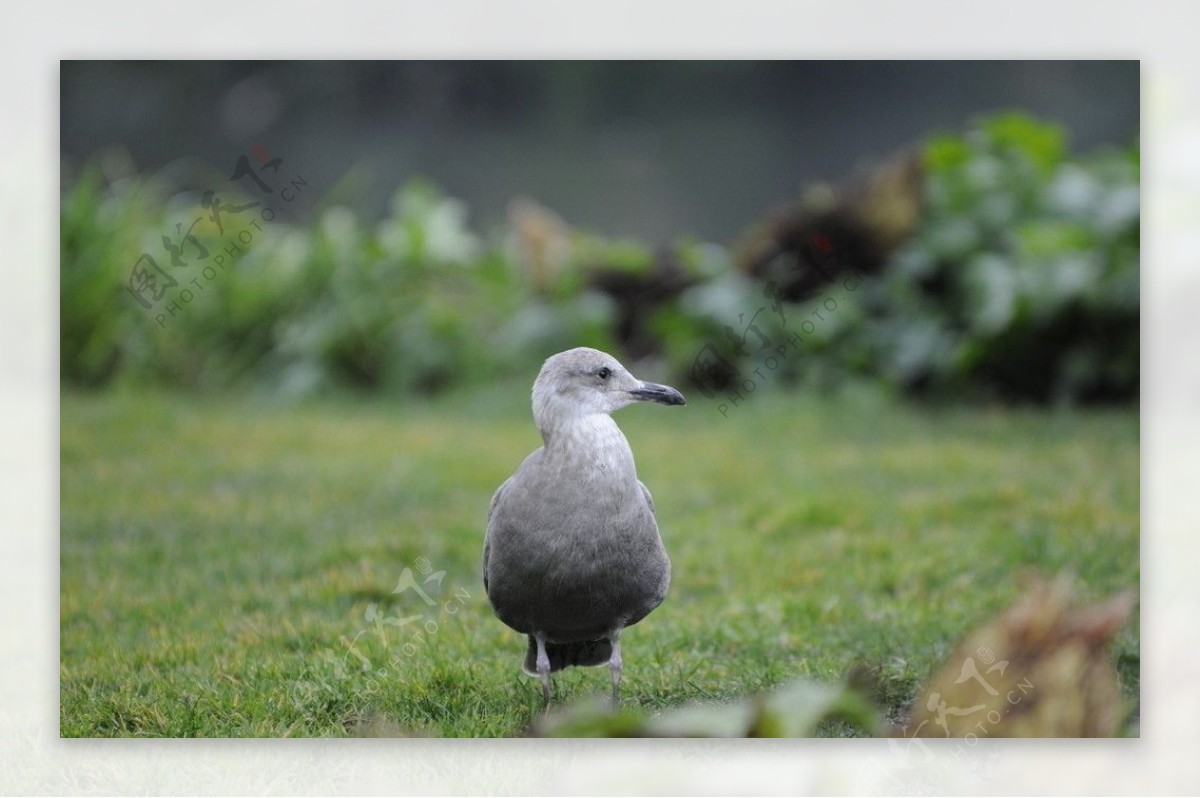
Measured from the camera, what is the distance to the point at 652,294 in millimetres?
7297

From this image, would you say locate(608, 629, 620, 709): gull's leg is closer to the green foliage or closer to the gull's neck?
the gull's neck

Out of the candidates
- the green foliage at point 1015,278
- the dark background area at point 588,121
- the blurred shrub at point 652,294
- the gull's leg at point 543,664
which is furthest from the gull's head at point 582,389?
the green foliage at point 1015,278

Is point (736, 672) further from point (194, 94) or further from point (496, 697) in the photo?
point (194, 94)

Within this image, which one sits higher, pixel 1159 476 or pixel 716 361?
pixel 716 361

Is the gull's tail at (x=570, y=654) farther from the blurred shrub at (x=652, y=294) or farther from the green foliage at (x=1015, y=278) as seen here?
the green foliage at (x=1015, y=278)

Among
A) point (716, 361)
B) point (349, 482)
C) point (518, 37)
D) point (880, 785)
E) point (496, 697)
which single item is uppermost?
point (518, 37)

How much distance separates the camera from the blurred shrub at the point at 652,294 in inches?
267

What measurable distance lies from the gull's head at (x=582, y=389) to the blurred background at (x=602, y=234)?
2.51m

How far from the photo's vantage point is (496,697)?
418cm

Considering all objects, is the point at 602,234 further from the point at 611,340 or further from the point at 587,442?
the point at 587,442

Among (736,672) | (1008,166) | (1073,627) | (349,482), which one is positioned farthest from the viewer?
(1008,166)

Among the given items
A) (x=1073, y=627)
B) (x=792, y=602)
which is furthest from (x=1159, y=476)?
(x=792, y=602)

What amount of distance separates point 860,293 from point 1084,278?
3.76 ft

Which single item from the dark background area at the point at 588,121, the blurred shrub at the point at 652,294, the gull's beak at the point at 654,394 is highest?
the dark background area at the point at 588,121
